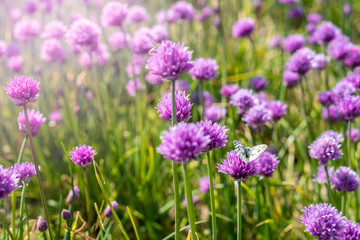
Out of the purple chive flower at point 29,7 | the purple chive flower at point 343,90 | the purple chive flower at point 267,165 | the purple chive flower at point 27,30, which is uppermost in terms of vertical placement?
the purple chive flower at point 29,7

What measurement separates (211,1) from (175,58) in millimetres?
4494

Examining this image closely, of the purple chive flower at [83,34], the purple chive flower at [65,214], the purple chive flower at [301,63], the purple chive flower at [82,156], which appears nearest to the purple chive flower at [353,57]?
the purple chive flower at [301,63]

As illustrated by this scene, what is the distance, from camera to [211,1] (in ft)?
16.7

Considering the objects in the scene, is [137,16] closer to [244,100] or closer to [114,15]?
[114,15]

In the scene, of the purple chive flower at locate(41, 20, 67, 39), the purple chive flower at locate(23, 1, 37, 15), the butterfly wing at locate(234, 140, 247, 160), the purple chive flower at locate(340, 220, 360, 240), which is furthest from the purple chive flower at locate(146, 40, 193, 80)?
the purple chive flower at locate(23, 1, 37, 15)

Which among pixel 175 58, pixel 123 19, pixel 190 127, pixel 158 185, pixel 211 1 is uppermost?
pixel 211 1

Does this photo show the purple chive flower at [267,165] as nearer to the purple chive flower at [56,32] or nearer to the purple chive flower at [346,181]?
the purple chive flower at [346,181]

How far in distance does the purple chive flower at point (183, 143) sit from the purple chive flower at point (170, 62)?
0.18 meters

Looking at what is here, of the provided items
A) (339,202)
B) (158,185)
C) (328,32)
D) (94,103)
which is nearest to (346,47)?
(328,32)

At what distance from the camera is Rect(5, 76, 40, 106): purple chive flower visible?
3.29 feet

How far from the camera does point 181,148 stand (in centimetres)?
80

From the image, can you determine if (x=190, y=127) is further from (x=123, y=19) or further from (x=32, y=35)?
(x=32, y=35)

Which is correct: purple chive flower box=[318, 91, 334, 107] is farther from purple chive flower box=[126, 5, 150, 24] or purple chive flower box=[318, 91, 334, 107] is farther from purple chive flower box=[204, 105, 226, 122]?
purple chive flower box=[126, 5, 150, 24]

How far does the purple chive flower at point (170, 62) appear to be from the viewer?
91cm
